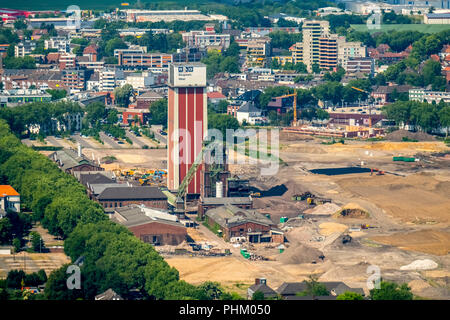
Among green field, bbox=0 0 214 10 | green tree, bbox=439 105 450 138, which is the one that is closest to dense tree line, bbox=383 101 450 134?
green tree, bbox=439 105 450 138

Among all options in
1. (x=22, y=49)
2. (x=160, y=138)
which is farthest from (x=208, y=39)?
(x=160, y=138)

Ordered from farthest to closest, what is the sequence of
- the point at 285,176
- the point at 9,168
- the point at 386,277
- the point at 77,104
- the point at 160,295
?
the point at 77,104 < the point at 285,176 < the point at 9,168 < the point at 386,277 < the point at 160,295

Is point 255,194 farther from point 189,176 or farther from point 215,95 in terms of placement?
point 215,95
